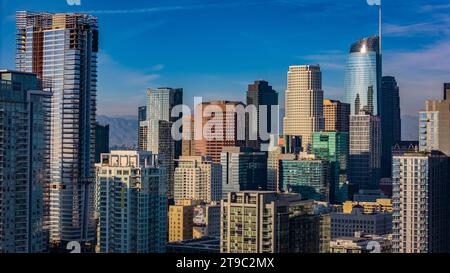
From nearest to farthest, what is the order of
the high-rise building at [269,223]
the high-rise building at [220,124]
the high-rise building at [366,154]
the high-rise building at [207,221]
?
1. the high-rise building at [220,124]
2. the high-rise building at [269,223]
3. the high-rise building at [207,221]
4. the high-rise building at [366,154]

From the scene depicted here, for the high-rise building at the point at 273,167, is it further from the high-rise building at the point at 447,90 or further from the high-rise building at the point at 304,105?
the high-rise building at the point at 447,90

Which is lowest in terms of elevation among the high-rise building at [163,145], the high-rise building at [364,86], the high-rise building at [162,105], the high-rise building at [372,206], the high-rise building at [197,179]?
the high-rise building at [372,206]

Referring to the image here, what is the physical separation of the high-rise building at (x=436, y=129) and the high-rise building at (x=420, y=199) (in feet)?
0.34

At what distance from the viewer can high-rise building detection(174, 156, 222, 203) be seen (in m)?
8.59

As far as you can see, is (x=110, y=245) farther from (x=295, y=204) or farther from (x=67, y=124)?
(x=67, y=124)

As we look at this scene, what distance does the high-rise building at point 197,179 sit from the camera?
8.59 metres

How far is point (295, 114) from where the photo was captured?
9.33m

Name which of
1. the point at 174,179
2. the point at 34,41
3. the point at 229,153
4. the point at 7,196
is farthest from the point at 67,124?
the point at 7,196

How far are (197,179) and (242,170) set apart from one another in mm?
1024

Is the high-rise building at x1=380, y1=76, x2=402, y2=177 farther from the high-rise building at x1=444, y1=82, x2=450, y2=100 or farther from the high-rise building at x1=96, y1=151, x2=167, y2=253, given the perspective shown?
the high-rise building at x1=96, y1=151, x2=167, y2=253

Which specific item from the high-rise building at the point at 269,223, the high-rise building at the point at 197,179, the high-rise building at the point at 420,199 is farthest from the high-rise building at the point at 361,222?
the high-rise building at the point at 197,179

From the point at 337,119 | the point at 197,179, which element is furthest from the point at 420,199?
the point at 337,119
